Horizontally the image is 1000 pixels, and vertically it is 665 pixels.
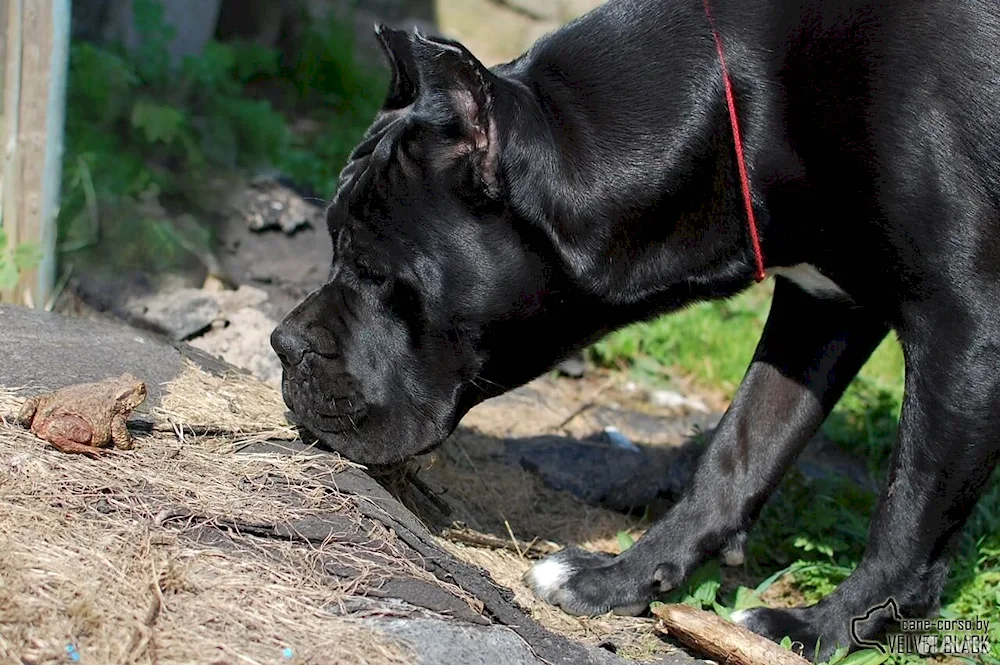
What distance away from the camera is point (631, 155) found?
2787 millimetres

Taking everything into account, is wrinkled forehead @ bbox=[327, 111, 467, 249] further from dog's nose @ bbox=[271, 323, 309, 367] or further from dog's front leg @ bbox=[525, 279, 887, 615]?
dog's front leg @ bbox=[525, 279, 887, 615]

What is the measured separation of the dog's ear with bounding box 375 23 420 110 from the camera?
2838mm

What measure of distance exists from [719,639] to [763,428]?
72 cm

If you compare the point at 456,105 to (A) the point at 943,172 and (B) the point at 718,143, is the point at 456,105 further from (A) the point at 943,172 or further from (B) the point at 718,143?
(A) the point at 943,172

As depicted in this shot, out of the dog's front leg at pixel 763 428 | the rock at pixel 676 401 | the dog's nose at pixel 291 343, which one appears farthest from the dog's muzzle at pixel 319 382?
the rock at pixel 676 401

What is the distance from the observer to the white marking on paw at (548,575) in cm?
315

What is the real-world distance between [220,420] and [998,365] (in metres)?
1.89

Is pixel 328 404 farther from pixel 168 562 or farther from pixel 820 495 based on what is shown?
pixel 820 495

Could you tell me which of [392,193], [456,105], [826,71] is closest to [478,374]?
[392,193]

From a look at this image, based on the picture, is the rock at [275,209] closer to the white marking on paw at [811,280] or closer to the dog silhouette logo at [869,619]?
the white marking on paw at [811,280]

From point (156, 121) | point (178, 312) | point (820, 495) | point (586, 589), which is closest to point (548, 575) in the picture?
point (586, 589)

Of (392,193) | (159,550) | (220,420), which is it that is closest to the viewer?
(159,550)

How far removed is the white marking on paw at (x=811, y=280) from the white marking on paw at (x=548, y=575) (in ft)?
3.14

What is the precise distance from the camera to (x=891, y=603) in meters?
2.99
